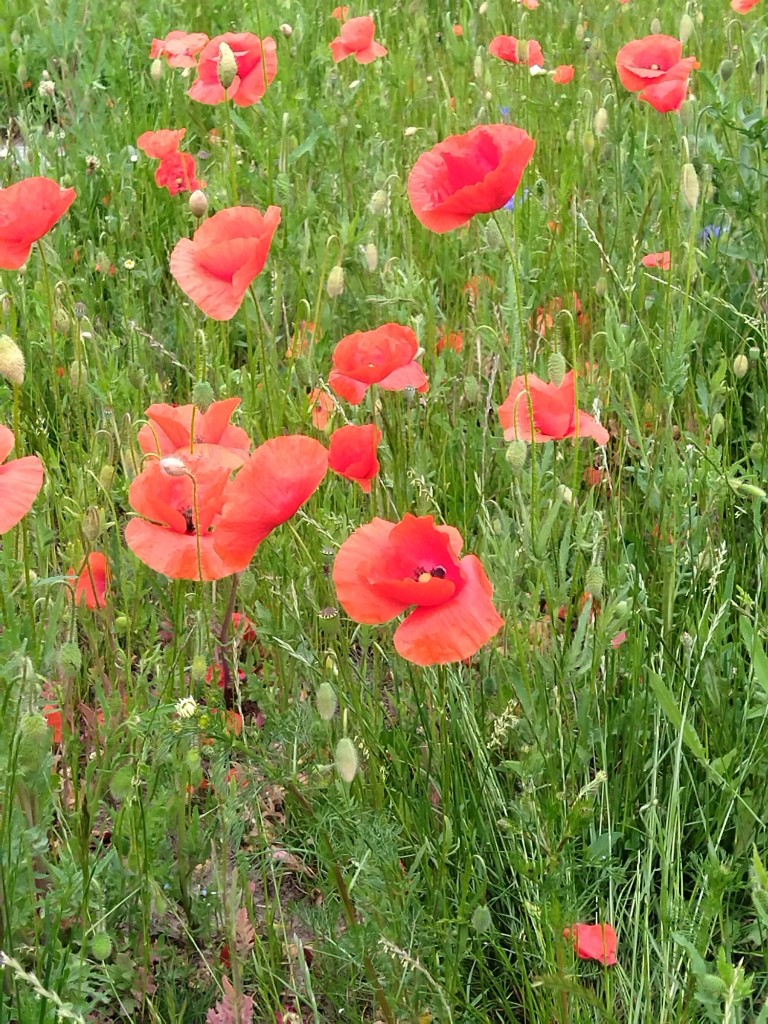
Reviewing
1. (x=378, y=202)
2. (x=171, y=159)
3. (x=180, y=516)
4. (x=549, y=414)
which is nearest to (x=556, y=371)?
(x=549, y=414)

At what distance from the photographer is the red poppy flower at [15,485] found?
1341mm

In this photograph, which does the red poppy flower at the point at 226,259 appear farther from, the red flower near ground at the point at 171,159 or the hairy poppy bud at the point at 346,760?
the red flower near ground at the point at 171,159

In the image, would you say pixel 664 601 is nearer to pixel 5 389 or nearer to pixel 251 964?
pixel 251 964

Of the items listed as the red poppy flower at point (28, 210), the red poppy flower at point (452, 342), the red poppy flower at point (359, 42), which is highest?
the red poppy flower at point (28, 210)

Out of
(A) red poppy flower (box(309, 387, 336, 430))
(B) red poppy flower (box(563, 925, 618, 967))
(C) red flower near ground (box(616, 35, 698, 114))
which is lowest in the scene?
(B) red poppy flower (box(563, 925, 618, 967))

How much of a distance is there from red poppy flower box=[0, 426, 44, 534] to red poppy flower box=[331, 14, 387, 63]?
2003mm

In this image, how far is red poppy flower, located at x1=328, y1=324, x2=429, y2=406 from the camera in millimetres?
1713

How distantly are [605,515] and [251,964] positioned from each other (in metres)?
1.01

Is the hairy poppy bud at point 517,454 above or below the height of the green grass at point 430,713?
above

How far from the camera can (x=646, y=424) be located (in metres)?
2.43

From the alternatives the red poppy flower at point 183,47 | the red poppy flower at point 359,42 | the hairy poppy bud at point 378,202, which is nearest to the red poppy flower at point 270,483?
the hairy poppy bud at point 378,202

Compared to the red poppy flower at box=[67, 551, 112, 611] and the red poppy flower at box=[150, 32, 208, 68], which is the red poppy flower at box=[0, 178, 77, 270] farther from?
the red poppy flower at box=[150, 32, 208, 68]

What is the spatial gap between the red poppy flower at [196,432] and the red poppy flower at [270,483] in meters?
0.20

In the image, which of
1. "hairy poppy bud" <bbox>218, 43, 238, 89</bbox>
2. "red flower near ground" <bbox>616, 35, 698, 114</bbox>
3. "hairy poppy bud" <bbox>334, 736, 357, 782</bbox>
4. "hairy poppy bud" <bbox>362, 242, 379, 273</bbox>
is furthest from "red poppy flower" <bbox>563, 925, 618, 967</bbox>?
"red flower near ground" <bbox>616, 35, 698, 114</bbox>
